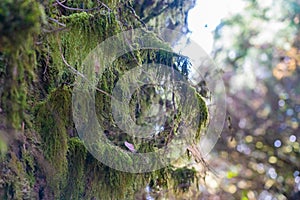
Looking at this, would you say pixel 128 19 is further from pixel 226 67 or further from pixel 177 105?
pixel 226 67

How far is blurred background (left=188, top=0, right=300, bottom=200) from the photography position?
500 cm

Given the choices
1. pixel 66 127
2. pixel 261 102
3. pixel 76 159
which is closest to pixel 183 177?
pixel 76 159

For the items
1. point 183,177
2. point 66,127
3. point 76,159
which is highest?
point 66,127

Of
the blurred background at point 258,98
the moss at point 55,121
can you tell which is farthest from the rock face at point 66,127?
the blurred background at point 258,98

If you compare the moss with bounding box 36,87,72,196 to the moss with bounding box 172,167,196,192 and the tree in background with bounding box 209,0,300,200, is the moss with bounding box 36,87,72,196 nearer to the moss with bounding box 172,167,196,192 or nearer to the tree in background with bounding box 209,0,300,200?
the moss with bounding box 172,167,196,192

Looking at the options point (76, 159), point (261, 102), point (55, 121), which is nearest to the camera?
point (55, 121)

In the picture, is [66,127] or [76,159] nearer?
[66,127]

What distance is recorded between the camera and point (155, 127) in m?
2.38

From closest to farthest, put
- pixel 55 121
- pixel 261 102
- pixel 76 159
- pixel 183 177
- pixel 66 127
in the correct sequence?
pixel 55 121
pixel 66 127
pixel 76 159
pixel 183 177
pixel 261 102

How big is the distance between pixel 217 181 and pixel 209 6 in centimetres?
223

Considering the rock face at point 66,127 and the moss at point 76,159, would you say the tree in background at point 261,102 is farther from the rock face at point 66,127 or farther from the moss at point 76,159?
the moss at point 76,159

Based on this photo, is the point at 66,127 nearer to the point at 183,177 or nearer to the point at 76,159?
the point at 76,159

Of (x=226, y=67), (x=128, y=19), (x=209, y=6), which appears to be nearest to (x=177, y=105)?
(x=128, y=19)

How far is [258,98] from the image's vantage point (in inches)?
214
